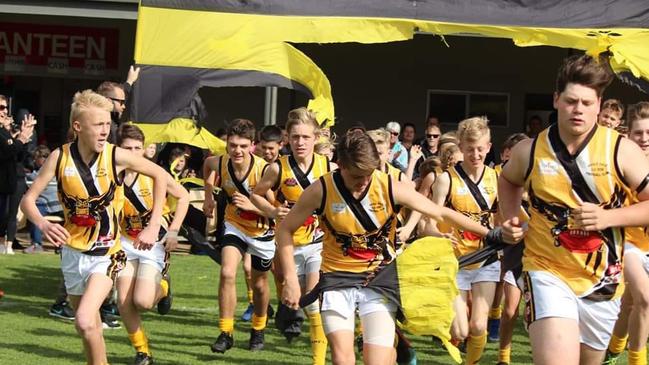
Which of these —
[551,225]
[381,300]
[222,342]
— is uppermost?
[551,225]

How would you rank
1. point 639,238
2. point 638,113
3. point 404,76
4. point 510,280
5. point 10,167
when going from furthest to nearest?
1. point 404,76
2. point 10,167
3. point 510,280
4. point 638,113
5. point 639,238

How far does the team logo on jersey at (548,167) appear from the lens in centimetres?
580

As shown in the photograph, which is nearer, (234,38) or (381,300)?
(381,300)

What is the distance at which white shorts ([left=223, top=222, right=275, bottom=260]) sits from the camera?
33.3 ft

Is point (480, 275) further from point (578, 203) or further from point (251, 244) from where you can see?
point (578, 203)

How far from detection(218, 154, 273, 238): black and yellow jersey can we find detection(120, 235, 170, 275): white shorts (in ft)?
2.83

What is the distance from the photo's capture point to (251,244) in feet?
33.4

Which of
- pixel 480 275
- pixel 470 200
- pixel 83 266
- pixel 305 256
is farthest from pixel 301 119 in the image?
pixel 83 266

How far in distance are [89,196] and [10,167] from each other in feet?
24.8

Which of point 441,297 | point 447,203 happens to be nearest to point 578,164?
point 441,297

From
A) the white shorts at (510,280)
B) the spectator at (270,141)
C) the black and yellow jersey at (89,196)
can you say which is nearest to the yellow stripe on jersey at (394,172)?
the white shorts at (510,280)

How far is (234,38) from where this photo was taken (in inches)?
548

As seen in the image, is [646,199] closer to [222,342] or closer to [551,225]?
[551,225]

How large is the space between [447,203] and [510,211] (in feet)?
9.91
